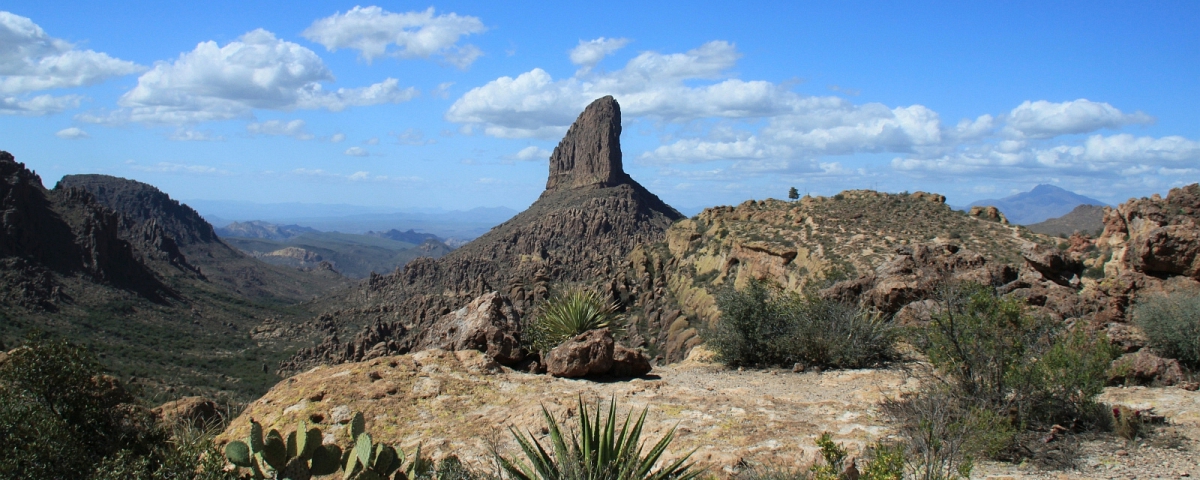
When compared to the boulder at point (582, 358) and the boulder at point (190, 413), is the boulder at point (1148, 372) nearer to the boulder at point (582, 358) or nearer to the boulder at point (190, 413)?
the boulder at point (582, 358)

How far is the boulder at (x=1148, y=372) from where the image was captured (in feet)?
29.9

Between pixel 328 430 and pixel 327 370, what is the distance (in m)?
2.02

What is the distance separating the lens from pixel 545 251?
3118 inches

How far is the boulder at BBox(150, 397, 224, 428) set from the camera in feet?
27.4

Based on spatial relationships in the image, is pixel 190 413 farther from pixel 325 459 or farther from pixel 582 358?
pixel 582 358

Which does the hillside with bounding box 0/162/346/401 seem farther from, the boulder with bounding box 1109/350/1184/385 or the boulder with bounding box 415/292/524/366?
the boulder with bounding box 1109/350/1184/385

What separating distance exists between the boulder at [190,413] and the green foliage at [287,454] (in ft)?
11.3

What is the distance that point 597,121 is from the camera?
11456 cm

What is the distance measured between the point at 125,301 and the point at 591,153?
65.2 meters

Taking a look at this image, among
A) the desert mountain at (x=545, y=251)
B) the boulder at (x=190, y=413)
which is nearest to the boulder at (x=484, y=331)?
the boulder at (x=190, y=413)

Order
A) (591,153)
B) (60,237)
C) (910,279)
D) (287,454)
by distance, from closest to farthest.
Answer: (287,454) < (910,279) < (60,237) < (591,153)

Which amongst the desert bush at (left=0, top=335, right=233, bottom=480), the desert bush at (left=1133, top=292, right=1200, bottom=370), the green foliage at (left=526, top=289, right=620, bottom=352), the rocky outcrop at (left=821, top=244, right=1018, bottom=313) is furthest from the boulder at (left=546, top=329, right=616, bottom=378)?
the desert bush at (left=1133, top=292, right=1200, bottom=370)

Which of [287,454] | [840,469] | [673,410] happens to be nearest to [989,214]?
[673,410]

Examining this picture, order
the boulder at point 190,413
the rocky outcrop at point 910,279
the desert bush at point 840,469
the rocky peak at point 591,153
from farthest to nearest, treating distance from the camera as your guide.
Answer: the rocky peak at point 591,153
the rocky outcrop at point 910,279
the boulder at point 190,413
the desert bush at point 840,469
